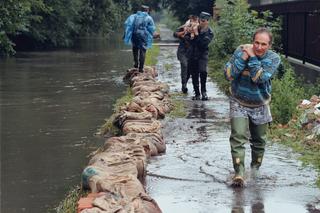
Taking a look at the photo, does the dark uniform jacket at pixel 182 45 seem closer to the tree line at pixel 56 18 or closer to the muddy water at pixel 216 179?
the muddy water at pixel 216 179

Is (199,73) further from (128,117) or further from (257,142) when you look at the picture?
(257,142)

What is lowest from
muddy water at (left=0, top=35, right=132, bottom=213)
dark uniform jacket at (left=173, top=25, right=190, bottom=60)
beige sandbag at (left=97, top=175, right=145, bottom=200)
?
muddy water at (left=0, top=35, right=132, bottom=213)

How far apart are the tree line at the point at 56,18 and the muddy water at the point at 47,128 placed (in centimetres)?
324

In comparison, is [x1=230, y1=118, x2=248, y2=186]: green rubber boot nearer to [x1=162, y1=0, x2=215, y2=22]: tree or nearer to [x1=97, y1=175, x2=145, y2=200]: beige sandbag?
[x1=97, y1=175, x2=145, y2=200]: beige sandbag

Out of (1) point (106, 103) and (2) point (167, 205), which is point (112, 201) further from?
(1) point (106, 103)

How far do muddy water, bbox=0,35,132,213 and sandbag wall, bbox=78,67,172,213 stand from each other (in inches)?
19.9

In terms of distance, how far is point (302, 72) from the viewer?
506 inches

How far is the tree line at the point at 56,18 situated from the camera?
21641 mm

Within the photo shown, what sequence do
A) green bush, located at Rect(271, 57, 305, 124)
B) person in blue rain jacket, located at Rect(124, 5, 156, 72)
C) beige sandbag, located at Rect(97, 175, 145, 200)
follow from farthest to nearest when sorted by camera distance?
person in blue rain jacket, located at Rect(124, 5, 156, 72)
green bush, located at Rect(271, 57, 305, 124)
beige sandbag, located at Rect(97, 175, 145, 200)

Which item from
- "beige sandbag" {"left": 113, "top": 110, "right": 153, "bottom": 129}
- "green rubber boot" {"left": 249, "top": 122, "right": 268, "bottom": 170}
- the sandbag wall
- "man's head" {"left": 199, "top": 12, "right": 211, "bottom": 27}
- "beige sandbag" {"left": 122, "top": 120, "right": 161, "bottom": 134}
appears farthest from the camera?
"man's head" {"left": 199, "top": 12, "right": 211, "bottom": 27}

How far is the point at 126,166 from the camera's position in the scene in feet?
20.6

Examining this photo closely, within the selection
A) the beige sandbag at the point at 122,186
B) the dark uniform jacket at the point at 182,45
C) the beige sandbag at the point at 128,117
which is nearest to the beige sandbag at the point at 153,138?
the beige sandbag at the point at 128,117

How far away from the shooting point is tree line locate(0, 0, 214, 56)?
21641 millimetres

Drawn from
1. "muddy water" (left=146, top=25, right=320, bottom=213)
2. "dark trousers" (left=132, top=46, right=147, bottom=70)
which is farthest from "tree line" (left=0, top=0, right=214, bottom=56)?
"muddy water" (left=146, top=25, right=320, bottom=213)
